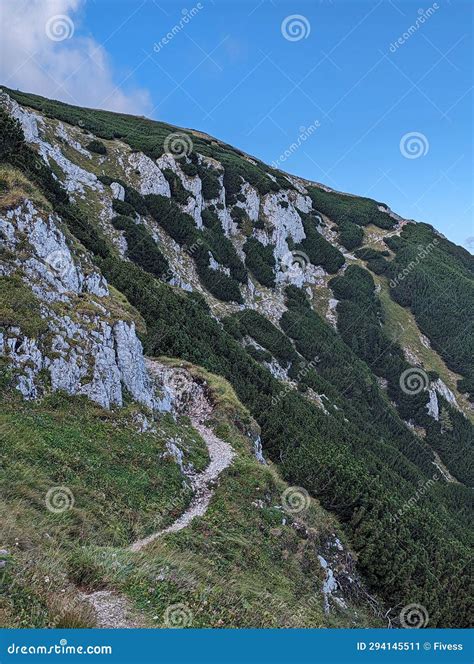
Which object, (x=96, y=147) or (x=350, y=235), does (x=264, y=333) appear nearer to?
(x=96, y=147)

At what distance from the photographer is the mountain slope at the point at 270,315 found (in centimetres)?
1777

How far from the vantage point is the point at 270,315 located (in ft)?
173

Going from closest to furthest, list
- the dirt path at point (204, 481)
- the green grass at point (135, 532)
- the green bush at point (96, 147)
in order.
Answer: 1. the green grass at point (135, 532)
2. the dirt path at point (204, 481)
3. the green bush at point (96, 147)

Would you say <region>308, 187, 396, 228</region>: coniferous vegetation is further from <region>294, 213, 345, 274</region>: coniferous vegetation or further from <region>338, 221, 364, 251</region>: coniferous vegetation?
<region>294, 213, 345, 274</region>: coniferous vegetation

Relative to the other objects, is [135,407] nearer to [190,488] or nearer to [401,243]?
[190,488]

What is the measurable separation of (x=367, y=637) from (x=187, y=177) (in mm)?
53720

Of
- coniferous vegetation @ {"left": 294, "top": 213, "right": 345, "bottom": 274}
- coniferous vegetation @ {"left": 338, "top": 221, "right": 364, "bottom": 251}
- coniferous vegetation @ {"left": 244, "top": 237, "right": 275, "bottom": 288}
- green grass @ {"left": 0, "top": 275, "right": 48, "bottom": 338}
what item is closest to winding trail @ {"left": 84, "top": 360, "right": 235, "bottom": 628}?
green grass @ {"left": 0, "top": 275, "right": 48, "bottom": 338}

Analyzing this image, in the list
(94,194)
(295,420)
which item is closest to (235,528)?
(295,420)

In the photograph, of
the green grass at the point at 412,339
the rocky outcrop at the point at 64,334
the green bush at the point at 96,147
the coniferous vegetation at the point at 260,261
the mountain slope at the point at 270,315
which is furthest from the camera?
the green grass at the point at 412,339

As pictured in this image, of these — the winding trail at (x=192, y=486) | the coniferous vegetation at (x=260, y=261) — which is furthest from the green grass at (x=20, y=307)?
the coniferous vegetation at (x=260, y=261)

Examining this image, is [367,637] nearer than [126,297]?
Yes

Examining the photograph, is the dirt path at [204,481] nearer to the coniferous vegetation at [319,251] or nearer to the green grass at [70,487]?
the green grass at [70,487]

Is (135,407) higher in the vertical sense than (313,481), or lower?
lower

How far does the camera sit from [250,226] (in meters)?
62.2
